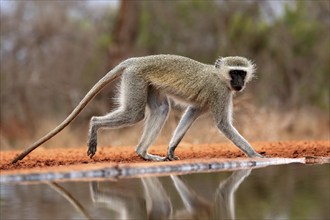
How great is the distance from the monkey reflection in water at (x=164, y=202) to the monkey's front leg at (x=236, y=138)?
2092mm

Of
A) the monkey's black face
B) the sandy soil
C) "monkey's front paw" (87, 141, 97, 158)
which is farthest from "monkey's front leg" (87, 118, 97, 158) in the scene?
the monkey's black face

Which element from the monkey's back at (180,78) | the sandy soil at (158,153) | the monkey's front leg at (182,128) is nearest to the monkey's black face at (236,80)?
the monkey's back at (180,78)

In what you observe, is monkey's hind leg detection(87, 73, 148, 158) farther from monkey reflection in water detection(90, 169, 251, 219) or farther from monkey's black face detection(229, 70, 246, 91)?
monkey reflection in water detection(90, 169, 251, 219)

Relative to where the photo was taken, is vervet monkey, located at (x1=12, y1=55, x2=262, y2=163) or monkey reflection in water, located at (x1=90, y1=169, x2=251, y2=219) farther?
vervet monkey, located at (x1=12, y1=55, x2=262, y2=163)

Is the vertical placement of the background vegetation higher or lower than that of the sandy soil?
higher

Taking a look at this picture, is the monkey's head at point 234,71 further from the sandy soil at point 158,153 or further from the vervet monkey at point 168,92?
the sandy soil at point 158,153

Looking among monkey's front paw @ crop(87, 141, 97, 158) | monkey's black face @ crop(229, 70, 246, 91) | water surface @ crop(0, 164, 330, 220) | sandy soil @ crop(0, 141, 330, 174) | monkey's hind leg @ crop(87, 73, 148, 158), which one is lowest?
sandy soil @ crop(0, 141, 330, 174)

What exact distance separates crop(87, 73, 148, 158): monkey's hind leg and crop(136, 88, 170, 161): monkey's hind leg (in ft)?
1.16

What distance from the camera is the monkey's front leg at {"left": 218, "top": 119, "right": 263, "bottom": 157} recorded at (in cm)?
1095

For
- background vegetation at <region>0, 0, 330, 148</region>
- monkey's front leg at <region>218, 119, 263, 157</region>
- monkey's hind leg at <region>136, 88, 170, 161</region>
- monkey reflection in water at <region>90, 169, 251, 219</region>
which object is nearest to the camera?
monkey reflection in water at <region>90, 169, 251, 219</region>

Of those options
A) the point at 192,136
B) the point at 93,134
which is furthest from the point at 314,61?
the point at 93,134

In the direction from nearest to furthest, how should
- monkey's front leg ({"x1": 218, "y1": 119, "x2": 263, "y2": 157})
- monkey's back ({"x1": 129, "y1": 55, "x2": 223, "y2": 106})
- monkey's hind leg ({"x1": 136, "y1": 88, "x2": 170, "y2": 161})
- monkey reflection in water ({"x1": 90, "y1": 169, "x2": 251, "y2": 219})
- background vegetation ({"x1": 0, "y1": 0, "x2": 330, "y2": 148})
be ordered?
monkey reflection in water ({"x1": 90, "y1": 169, "x2": 251, "y2": 219}) → monkey's front leg ({"x1": 218, "y1": 119, "x2": 263, "y2": 157}) → monkey's back ({"x1": 129, "y1": 55, "x2": 223, "y2": 106}) → monkey's hind leg ({"x1": 136, "y1": 88, "x2": 170, "y2": 161}) → background vegetation ({"x1": 0, "y1": 0, "x2": 330, "y2": 148})

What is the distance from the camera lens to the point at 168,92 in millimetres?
11422

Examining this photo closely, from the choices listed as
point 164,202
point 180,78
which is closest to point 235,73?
point 180,78
